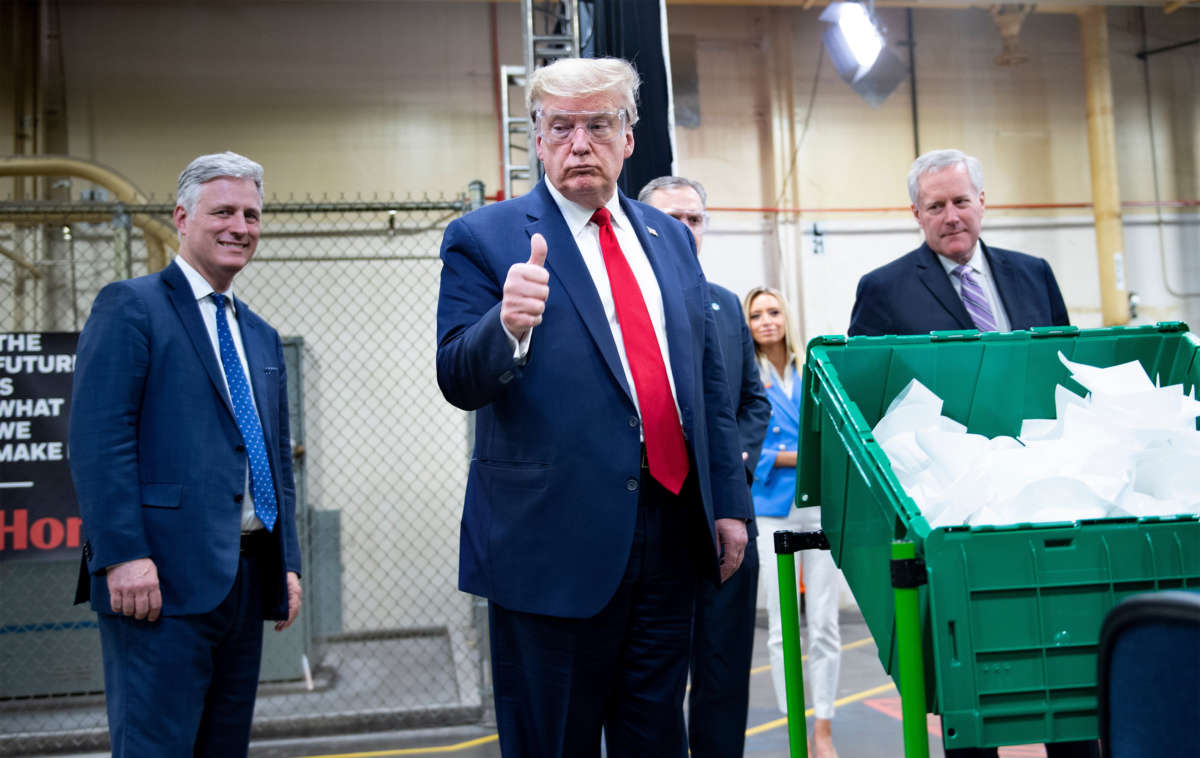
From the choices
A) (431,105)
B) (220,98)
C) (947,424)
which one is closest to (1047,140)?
(431,105)

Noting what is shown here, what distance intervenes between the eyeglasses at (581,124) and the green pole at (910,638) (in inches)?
32.8

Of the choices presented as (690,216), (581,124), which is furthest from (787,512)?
(581,124)

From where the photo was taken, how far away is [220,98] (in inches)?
259

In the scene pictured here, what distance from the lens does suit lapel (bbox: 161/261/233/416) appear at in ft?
6.86

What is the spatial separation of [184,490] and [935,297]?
→ 171 cm

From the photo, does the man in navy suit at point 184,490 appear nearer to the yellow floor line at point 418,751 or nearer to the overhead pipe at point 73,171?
the yellow floor line at point 418,751

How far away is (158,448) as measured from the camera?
201 cm

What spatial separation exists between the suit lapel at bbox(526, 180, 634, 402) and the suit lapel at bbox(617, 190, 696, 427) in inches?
4.8

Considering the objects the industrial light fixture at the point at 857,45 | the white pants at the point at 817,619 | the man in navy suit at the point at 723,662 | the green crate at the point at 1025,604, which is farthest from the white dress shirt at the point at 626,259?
the industrial light fixture at the point at 857,45

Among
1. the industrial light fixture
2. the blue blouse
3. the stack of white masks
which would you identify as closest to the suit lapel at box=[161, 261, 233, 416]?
the stack of white masks

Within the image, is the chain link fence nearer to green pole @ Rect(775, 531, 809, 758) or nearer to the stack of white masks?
green pole @ Rect(775, 531, 809, 758)

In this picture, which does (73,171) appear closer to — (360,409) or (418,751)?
(360,409)

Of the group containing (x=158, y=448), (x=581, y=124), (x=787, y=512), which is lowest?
(x=787, y=512)

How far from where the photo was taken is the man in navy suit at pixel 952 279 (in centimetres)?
232
